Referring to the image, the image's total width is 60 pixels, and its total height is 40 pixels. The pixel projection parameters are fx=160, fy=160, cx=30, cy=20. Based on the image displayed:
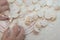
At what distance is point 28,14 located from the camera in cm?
126

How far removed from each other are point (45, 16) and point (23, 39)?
0.24m

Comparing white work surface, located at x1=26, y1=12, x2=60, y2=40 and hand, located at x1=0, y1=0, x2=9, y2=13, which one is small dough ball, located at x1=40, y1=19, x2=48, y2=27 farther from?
hand, located at x1=0, y1=0, x2=9, y2=13

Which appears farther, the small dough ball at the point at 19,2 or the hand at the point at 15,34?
the small dough ball at the point at 19,2

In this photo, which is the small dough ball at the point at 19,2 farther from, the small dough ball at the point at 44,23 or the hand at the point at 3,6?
the small dough ball at the point at 44,23

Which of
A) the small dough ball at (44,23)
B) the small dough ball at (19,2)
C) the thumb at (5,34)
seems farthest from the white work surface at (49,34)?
the small dough ball at (19,2)

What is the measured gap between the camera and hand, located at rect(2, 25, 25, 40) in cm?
113

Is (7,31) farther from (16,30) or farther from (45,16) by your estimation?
(45,16)

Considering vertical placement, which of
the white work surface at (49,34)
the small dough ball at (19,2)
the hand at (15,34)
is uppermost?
the small dough ball at (19,2)

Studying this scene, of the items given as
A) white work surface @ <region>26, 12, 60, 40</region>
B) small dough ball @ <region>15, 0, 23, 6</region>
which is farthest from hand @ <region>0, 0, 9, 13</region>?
white work surface @ <region>26, 12, 60, 40</region>

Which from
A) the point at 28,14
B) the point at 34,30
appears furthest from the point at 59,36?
the point at 28,14

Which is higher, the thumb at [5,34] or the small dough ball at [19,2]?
the small dough ball at [19,2]

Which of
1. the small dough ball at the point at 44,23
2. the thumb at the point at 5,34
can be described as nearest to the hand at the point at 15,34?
the thumb at the point at 5,34

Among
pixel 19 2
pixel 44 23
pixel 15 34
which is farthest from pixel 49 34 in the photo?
pixel 19 2

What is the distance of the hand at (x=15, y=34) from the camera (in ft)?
3.72
